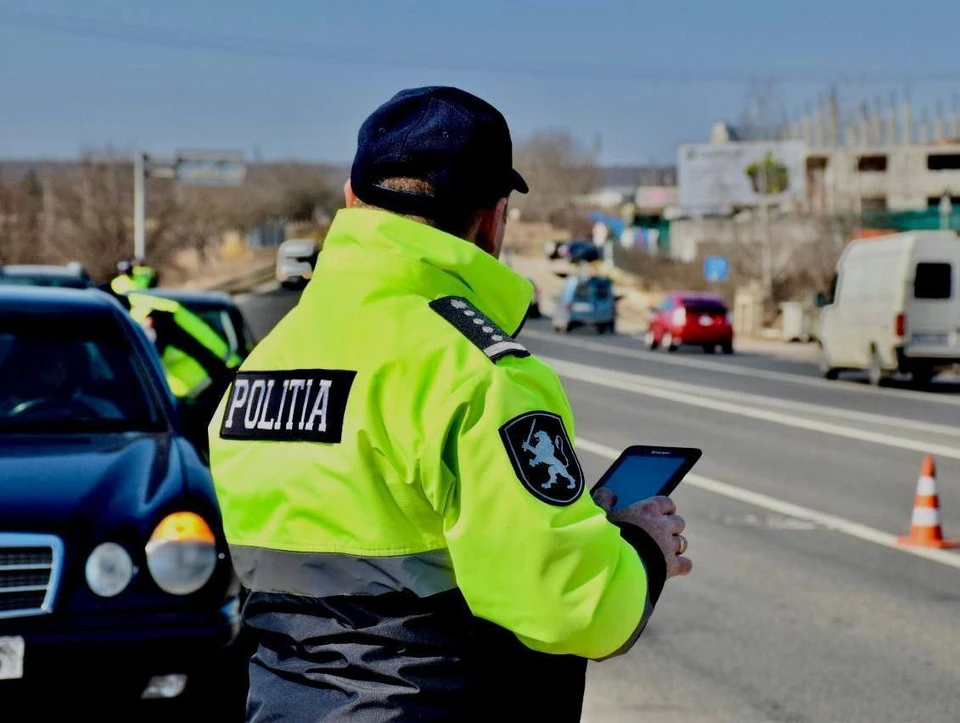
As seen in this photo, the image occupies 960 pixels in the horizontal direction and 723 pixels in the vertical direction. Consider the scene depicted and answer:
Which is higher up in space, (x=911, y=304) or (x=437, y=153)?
(x=437, y=153)

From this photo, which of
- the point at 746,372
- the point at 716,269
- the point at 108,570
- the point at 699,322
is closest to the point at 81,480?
the point at 108,570

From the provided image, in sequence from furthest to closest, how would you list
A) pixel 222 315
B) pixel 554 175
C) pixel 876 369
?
pixel 554 175
pixel 876 369
pixel 222 315

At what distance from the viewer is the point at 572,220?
14575 cm

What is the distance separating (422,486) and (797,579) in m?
7.78

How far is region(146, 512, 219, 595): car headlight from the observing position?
5.25m

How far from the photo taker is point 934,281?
89.6ft

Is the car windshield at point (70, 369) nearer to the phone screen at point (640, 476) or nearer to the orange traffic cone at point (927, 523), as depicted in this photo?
the phone screen at point (640, 476)

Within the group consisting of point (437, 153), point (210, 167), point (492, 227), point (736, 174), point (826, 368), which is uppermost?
point (736, 174)

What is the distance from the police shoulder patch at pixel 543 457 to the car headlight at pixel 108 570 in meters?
3.05

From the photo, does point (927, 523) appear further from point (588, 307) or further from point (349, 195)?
point (588, 307)

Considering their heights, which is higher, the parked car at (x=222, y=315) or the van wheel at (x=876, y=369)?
the parked car at (x=222, y=315)

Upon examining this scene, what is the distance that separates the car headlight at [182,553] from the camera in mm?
5254

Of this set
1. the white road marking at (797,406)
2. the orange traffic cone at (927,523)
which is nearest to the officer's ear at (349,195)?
the orange traffic cone at (927,523)

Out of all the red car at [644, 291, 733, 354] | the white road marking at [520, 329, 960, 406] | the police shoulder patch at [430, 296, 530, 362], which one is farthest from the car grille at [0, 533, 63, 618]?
the red car at [644, 291, 733, 354]
